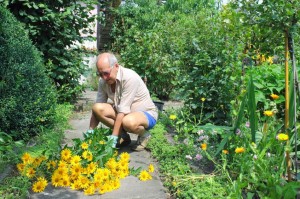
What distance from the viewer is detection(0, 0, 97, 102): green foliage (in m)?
6.05

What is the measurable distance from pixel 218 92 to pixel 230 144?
1670 mm

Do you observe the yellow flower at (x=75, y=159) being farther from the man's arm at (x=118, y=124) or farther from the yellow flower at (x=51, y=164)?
the man's arm at (x=118, y=124)

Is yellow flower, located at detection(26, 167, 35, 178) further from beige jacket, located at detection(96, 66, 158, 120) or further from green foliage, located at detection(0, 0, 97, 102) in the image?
green foliage, located at detection(0, 0, 97, 102)

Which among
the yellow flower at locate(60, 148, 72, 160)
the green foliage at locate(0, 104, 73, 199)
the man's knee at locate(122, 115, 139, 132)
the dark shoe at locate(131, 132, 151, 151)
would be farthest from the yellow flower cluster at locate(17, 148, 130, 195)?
the dark shoe at locate(131, 132, 151, 151)

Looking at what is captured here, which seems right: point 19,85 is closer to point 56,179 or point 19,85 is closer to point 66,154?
point 66,154

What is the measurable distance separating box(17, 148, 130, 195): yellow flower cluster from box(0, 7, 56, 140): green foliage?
117cm

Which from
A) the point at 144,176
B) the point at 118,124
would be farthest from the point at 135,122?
the point at 144,176

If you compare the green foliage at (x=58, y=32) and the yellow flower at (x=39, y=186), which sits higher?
the green foliage at (x=58, y=32)

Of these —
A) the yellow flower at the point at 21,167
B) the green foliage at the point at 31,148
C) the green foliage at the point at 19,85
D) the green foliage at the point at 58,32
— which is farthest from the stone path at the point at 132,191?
the green foliage at the point at 58,32

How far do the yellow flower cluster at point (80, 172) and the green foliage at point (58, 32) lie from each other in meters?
2.72

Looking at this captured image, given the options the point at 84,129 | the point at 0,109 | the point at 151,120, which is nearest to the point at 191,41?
the point at 151,120

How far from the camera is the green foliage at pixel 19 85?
462 centimetres

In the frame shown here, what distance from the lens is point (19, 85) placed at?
15.3ft

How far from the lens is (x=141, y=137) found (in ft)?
15.8
